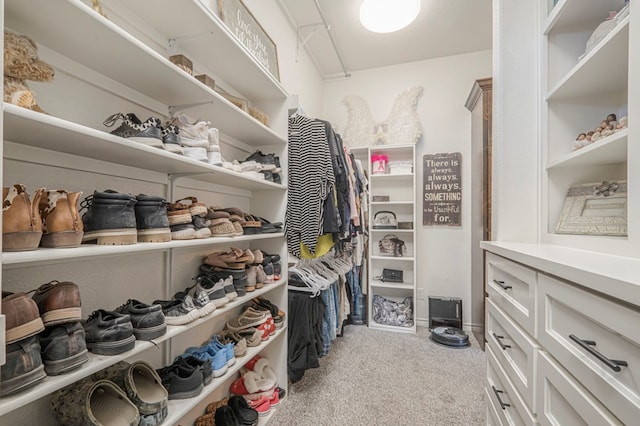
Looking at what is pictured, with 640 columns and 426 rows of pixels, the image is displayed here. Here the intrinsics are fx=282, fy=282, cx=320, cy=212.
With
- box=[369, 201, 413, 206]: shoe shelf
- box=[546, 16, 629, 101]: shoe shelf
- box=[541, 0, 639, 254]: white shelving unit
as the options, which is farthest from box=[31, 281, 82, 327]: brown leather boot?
box=[369, 201, 413, 206]: shoe shelf

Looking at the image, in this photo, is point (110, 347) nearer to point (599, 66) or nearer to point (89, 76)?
point (89, 76)

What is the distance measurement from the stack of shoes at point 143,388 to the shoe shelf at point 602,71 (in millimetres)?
1820

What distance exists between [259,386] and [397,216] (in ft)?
7.34

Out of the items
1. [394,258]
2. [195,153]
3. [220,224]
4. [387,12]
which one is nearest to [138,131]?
[195,153]

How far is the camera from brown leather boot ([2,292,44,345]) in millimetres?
592

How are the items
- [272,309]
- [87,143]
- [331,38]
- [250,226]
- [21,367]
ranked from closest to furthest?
[21,367]
[87,143]
[250,226]
[272,309]
[331,38]

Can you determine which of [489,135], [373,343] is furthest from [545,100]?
[373,343]

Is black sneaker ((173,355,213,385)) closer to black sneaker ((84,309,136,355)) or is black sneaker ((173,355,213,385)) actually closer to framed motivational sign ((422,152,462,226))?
black sneaker ((84,309,136,355))

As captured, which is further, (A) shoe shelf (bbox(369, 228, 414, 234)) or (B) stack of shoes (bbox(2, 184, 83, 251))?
(A) shoe shelf (bbox(369, 228, 414, 234))

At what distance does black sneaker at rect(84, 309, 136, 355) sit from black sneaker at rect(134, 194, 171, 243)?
0.81ft

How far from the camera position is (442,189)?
3041mm

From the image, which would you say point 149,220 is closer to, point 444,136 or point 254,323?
point 254,323

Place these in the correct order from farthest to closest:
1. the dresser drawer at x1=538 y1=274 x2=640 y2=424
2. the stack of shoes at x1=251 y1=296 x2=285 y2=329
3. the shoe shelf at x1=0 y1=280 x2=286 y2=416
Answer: the stack of shoes at x1=251 y1=296 x2=285 y2=329 → the shoe shelf at x1=0 y1=280 x2=286 y2=416 → the dresser drawer at x1=538 y1=274 x2=640 y2=424

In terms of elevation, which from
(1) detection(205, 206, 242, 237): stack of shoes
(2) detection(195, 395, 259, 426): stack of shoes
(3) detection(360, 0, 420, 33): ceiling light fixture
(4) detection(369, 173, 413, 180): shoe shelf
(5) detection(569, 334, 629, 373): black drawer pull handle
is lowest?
(2) detection(195, 395, 259, 426): stack of shoes
